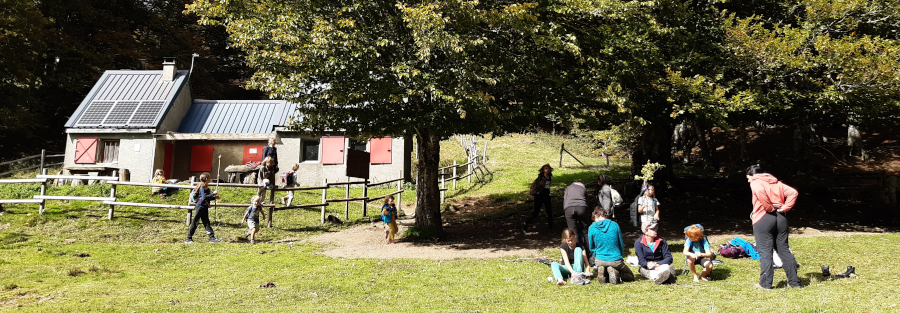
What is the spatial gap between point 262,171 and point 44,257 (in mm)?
5692

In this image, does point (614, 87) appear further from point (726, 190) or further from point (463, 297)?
point (726, 190)

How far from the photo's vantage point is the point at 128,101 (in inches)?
958

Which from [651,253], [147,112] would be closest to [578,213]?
[651,253]

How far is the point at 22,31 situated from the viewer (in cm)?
2583

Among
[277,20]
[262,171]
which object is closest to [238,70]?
[262,171]

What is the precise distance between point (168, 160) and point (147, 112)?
7.56 ft

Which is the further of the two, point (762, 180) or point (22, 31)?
point (22, 31)

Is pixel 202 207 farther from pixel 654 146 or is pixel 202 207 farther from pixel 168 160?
pixel 654 146

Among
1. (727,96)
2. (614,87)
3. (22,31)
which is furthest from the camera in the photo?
(22,31)

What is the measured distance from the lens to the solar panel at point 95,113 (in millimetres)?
23250

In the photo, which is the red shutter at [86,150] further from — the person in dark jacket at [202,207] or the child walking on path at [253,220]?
the child walking on path at [253,220]

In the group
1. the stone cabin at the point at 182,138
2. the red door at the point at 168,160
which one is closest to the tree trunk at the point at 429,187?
the stone cabin at the point at 182,138

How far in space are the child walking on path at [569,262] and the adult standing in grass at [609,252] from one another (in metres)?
0.28

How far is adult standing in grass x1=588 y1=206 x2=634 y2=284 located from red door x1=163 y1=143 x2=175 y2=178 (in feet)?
71.2
